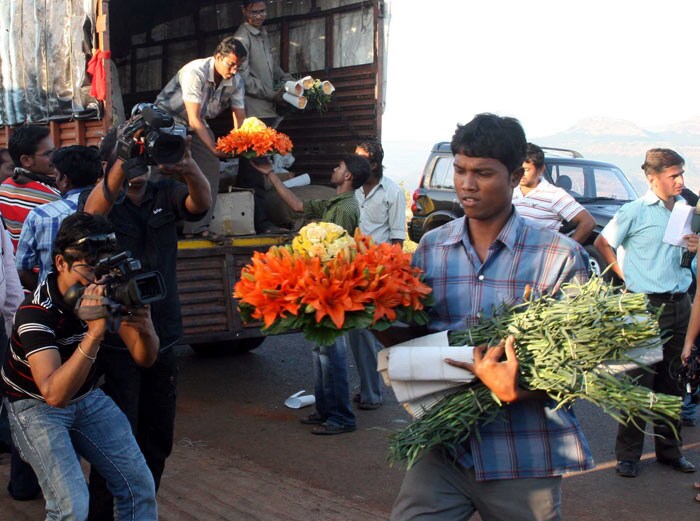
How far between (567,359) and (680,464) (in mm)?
3644

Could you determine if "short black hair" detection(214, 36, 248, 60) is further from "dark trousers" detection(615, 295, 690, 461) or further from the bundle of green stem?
the bundle of green stem

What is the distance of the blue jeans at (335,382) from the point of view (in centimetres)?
633

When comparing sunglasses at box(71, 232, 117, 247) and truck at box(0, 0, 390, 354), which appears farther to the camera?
truck at box(0, 0, 390, 354)

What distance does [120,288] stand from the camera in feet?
10.4

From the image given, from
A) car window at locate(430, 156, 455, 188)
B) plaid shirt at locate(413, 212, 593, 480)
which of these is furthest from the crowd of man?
car window at locate(430, 156, 455, 188)

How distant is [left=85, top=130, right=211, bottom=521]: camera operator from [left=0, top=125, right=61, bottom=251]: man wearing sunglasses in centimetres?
151

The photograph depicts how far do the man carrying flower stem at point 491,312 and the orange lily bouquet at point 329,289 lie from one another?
0.58 feet

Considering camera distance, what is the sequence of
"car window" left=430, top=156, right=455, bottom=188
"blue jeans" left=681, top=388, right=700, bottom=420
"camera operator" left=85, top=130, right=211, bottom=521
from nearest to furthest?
"camera operator" left=85, top=130, right=211, bottom=521 < "blue jeans" left=681, top=388, right=700, bottom=420 < "car window" left=430, top=156, right=455, bottom=188

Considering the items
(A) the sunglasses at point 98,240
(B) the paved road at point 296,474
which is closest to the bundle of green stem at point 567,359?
(A) the sunglasses at point 98,240

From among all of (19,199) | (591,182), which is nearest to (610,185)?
(591,182)

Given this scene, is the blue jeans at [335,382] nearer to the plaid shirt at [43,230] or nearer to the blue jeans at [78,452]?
the plaid shirt at [43,230]

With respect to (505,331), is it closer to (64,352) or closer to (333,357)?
(64,352)

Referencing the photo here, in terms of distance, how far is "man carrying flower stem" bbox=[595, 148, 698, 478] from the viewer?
5.79 m

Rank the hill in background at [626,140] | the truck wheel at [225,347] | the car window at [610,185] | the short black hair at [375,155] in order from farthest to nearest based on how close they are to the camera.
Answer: the hill in background at [626,140]
the car window at [610,185]
the truck wheel at [225,347]
the short black hair at [375,155]
